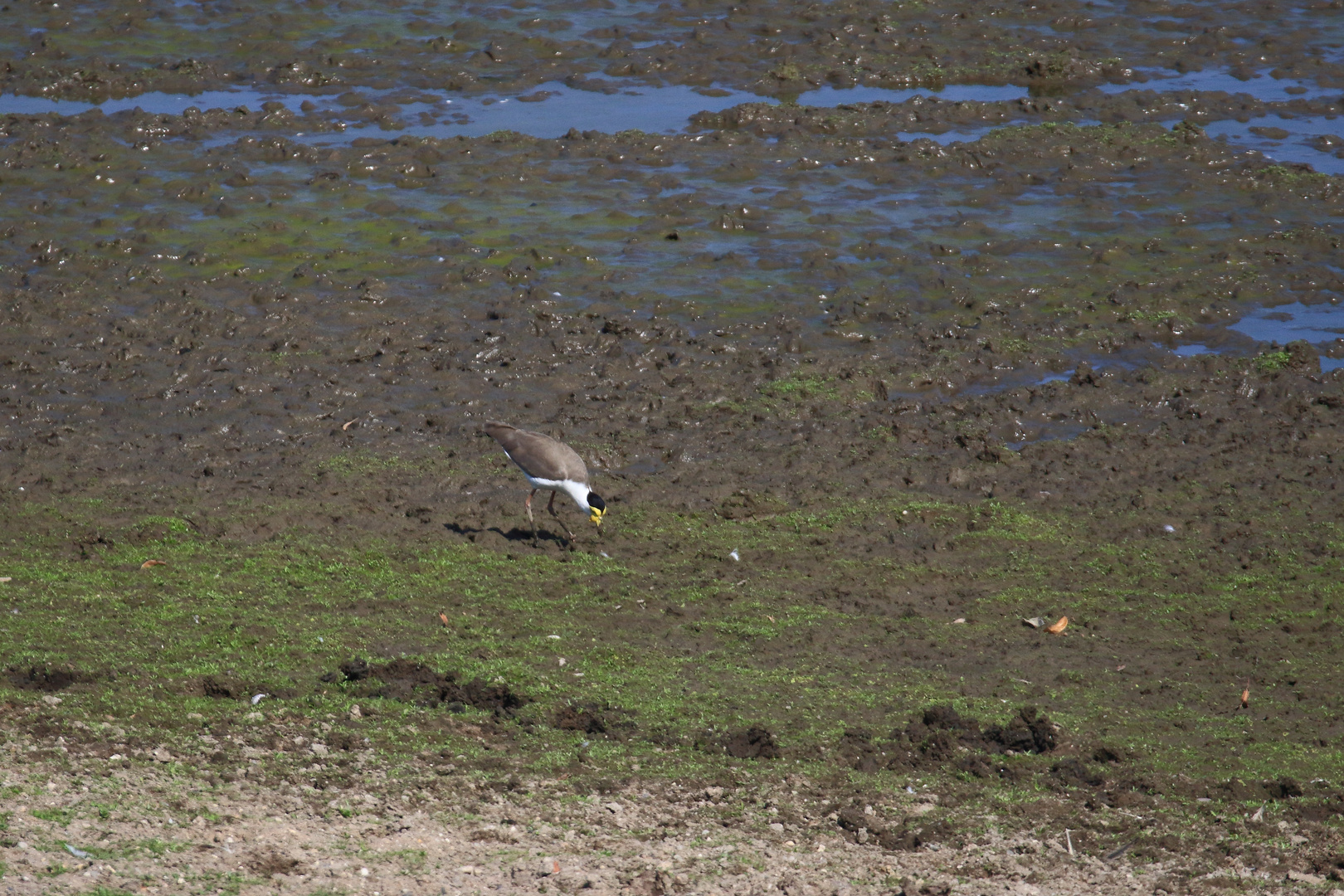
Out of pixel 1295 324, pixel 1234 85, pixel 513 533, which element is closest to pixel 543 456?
pixel 513 533

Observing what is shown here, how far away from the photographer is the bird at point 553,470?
10.1 meters

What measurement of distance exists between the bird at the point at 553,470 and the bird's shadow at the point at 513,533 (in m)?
0.07

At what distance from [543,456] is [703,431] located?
211 centimetres

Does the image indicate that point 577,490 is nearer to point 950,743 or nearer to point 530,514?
point 530,514

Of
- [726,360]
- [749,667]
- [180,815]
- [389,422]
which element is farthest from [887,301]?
[180,815]

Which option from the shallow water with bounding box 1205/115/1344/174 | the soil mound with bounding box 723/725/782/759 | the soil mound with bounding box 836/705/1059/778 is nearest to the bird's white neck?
the soil mound with bounding box 723/725/782/759

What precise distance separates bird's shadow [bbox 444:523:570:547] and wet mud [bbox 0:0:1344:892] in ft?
0.18

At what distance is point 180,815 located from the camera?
21.1 ft

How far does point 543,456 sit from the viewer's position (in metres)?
10.2

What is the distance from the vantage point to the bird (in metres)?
10.1

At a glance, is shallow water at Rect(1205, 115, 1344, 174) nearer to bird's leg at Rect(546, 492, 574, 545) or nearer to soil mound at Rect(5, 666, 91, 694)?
bird's leg at Rect(546, 492, 574, 545)

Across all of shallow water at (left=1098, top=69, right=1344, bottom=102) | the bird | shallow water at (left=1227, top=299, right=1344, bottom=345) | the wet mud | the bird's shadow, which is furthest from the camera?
shallow water at (left=1098, top=69, right=1344, bottom=102)

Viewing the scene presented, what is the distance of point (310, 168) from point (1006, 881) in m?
13.6

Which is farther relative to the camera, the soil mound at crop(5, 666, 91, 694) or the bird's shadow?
the bird's shadow
